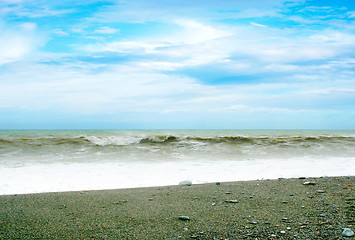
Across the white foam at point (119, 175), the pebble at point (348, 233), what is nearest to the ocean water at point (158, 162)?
the white foam at point (119, 175)

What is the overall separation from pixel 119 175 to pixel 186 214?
431 centimetres

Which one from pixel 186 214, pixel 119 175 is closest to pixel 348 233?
pixel 186 214

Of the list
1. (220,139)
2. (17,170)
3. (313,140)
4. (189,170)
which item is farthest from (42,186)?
(313,140)

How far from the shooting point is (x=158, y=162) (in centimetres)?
1014

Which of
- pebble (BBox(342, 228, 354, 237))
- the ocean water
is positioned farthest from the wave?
pebble (BBox(342, 228, 354, 237))

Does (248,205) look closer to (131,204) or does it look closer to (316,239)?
(316,239)

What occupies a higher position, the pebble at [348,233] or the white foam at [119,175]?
the pebble at [348,233]

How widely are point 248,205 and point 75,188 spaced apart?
3894 mm

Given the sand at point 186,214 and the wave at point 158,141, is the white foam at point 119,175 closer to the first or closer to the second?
the sand at point 186,214

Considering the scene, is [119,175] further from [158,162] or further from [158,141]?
[158,141]

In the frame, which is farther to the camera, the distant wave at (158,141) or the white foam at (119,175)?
the distant wave at (158,141)

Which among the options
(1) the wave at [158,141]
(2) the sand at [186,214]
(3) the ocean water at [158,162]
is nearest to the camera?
(2) the sand at [186,214]

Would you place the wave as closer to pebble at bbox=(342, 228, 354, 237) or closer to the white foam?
the white foam

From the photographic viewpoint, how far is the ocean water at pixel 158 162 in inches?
265
